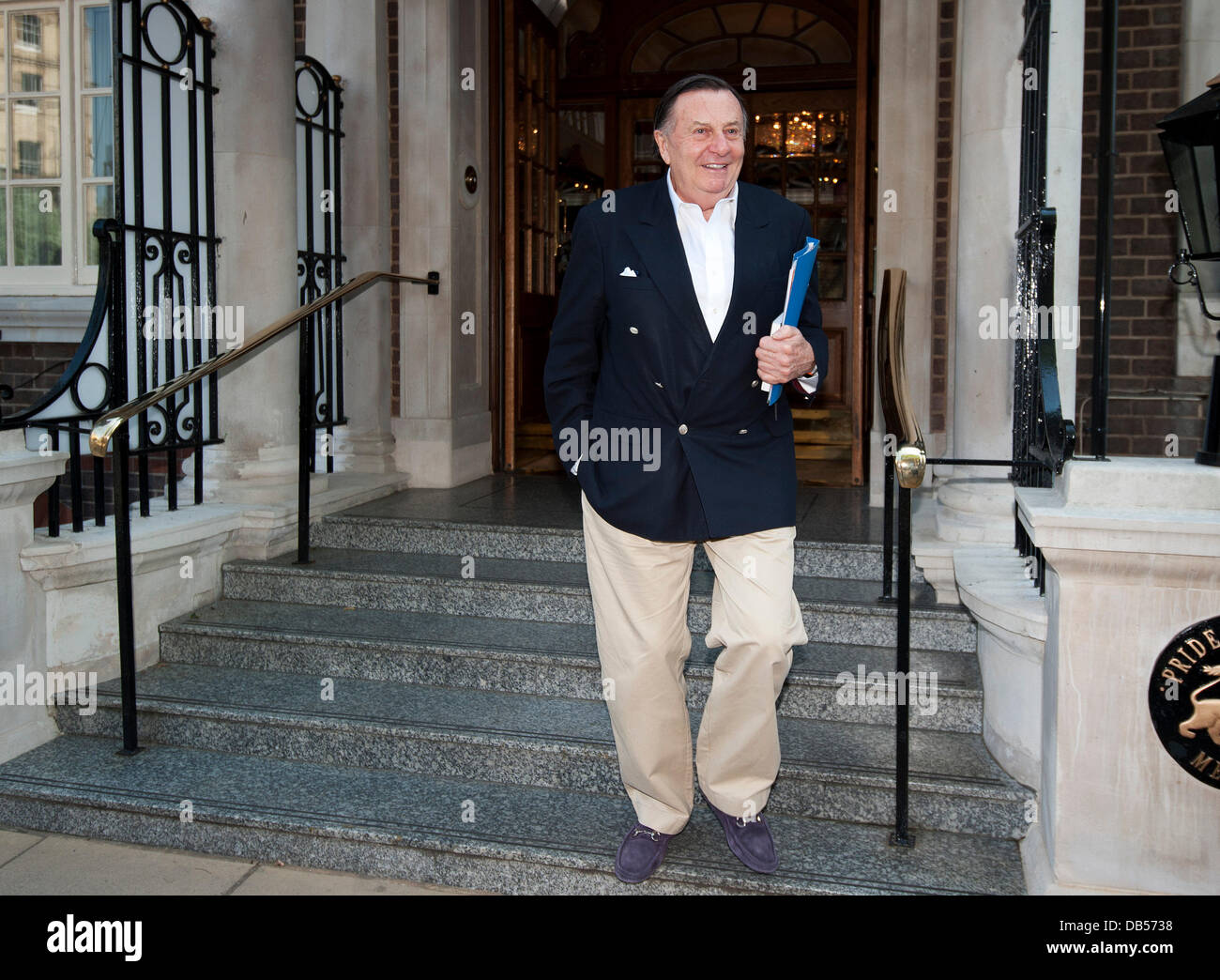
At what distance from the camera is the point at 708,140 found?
259cm

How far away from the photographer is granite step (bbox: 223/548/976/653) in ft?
13.4

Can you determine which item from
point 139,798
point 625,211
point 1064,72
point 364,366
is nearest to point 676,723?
point 625,211

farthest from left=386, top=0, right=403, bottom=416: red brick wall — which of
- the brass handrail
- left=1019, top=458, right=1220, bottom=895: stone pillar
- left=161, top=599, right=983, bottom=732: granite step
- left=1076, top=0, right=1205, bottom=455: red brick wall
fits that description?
left=1019, top=458, right=1220, bottom=895: stone pillar

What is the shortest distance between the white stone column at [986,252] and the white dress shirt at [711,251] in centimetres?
207

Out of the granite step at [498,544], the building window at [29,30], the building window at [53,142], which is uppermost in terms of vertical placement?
the building window at [29,30]

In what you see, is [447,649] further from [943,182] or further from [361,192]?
[943,182]

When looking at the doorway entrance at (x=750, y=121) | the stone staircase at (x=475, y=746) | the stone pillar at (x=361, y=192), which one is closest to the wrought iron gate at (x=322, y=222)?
the stone pillar at (x=361, y=192)

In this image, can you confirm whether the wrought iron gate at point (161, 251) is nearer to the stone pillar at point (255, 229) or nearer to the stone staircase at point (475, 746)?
the stone pillar at point (255, 229)

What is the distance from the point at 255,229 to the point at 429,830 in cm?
312

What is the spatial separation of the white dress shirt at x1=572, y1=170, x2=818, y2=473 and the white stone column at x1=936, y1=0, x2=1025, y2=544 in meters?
2.07

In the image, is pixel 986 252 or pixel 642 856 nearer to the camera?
pixel 642 856

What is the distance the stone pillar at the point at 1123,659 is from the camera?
265 cm

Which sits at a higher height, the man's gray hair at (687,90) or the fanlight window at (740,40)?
the fanlight window at (740,40)

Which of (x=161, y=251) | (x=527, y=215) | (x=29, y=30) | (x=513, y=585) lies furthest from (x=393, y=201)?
(x=29, y=30)
